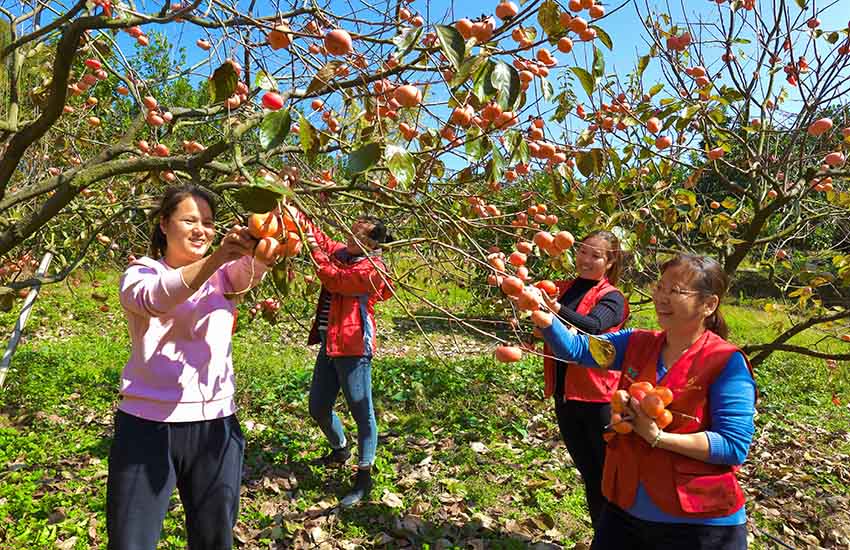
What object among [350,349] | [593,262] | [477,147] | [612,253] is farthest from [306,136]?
[350,349]

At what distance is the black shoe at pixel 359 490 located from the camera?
2.88m

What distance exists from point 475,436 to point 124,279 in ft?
10.1

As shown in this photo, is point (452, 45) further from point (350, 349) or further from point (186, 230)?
point (350, 349)

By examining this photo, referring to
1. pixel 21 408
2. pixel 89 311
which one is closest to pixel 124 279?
pixel 21 408

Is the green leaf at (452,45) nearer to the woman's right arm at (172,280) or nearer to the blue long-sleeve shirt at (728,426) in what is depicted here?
the woman's right arm at (172,280)

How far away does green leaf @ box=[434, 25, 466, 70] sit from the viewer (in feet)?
3.53

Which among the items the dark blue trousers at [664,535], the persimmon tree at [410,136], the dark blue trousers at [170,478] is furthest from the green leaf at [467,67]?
the dark blue trousers at [664,535]

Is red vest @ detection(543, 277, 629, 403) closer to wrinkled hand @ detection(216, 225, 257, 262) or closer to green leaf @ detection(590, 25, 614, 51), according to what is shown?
green leaf @ detection(590, 25, 614, 51)

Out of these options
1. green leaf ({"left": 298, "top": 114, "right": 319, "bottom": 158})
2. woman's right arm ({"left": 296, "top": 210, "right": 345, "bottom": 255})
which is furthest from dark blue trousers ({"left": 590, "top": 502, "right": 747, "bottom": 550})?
green leaf ({"left": 298, "top": 114, "right": 319, "bottom": 158})

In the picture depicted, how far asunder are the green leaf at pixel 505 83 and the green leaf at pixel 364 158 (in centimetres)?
27

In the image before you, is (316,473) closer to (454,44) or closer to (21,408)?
(21,408)

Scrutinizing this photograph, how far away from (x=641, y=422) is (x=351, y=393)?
1681mm

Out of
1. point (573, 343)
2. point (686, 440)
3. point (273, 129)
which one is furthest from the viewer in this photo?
point (573, 343)

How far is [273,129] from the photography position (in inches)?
40.7
